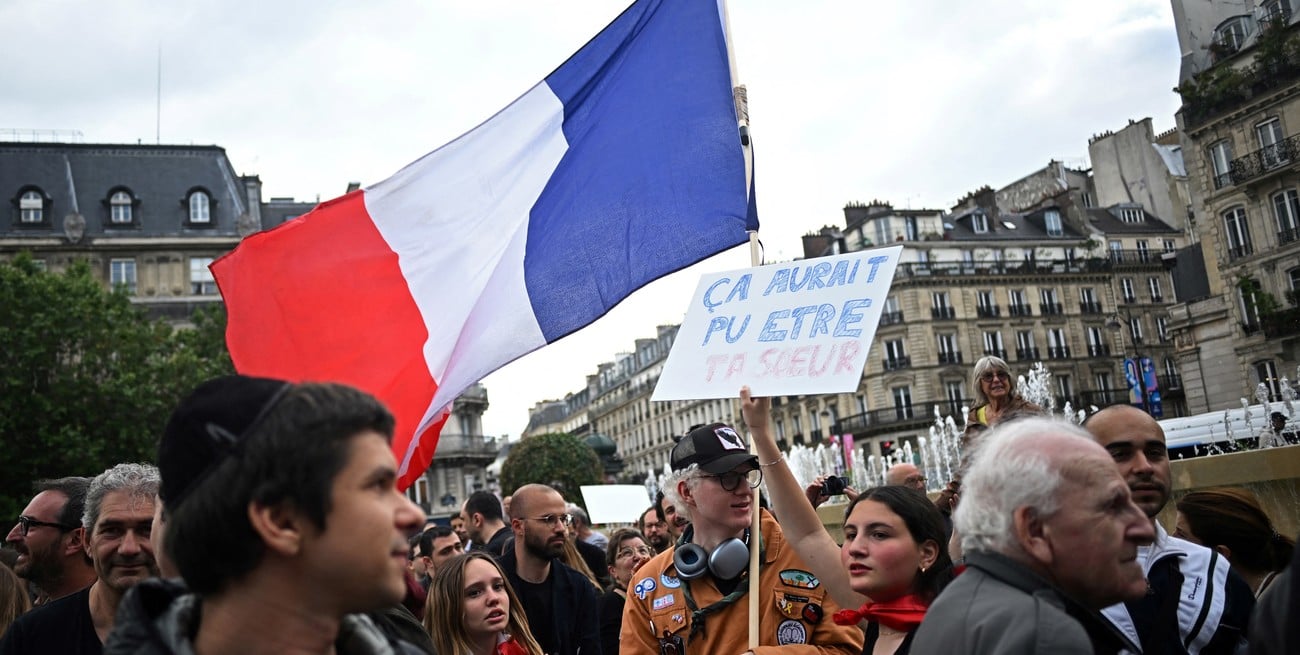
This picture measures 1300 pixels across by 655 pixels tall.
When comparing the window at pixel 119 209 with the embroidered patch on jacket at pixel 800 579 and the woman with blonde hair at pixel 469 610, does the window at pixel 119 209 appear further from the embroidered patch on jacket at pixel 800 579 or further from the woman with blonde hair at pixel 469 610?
the embroidered patch on jacket at pixel 800 579

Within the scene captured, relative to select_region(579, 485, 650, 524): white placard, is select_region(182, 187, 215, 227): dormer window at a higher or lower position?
higher

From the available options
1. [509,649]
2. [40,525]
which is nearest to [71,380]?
[40,525]

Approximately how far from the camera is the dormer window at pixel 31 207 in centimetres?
5034

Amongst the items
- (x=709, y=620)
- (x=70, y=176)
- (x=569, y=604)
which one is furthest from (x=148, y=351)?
(x=709, y=620)

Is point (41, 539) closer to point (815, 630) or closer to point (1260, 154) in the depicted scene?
point (815, 630)

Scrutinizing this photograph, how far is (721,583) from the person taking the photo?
4141 mm

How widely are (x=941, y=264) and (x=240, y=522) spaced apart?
6636 cm

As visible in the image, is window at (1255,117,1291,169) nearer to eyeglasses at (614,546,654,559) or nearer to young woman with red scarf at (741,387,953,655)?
eyeglasses at (614,546,654,559)

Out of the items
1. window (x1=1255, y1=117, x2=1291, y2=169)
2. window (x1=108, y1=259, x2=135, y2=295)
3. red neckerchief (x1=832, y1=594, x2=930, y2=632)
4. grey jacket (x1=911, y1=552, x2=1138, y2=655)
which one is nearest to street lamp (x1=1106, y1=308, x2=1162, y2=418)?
window (x1=1255, y1=117, x2=1291, y2=169)

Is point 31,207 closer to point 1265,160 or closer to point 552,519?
point 1265,160

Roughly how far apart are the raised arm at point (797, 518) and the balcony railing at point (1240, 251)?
1522 inches

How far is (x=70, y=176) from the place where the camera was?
52.3 m

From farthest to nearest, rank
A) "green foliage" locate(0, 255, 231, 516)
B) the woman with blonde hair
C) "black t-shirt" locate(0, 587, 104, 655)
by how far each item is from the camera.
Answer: "green foliage" locate(0, 255, 231, 516) < the woman with blonde hair < "black t-shirt" locate(0, 587, 104, 655)

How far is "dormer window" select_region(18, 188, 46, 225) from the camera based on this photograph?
165 feet
